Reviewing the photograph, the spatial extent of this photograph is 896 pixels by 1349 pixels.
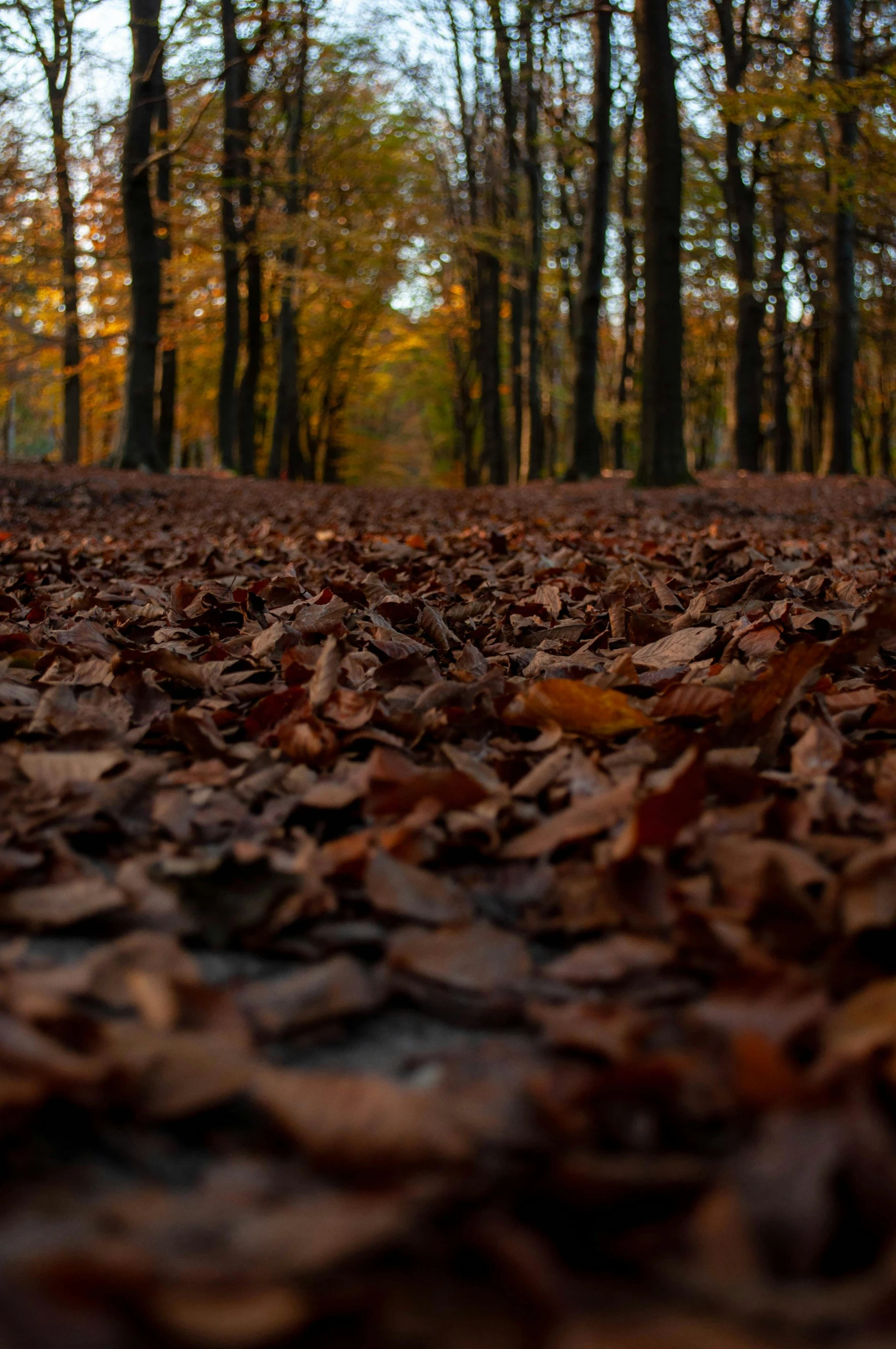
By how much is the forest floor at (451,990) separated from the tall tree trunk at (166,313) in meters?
16.8

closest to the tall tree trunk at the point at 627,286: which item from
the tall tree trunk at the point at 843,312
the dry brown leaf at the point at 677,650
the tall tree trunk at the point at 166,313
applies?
the tall tree trunk at the point at 843,312

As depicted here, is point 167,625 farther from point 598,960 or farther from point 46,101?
point 46,101

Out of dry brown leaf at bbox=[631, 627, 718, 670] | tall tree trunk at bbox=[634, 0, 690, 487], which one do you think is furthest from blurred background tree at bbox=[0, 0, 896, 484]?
dry brown leaf at bbox=[631, 627, 718, 670]

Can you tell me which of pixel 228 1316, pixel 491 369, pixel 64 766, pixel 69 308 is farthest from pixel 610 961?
pixel 69 308

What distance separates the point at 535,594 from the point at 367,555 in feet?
4.78

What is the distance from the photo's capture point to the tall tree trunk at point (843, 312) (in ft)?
45.1

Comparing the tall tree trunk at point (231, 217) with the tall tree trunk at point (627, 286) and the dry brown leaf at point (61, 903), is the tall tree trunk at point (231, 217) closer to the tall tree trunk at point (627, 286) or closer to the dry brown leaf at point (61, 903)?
the tall tree trunk at point (627, 286)

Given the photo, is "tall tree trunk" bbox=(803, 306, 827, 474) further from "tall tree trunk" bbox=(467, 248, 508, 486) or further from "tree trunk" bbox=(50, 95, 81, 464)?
"tree trunk" bbox=(50, 95, 81, 464)

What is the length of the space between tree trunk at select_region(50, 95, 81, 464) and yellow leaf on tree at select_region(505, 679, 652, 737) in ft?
Answer: 61.4

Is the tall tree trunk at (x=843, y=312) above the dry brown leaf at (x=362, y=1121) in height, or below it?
above

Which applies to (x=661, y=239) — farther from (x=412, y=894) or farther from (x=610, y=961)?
(x=610, y=961)

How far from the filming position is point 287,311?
61.5 ft

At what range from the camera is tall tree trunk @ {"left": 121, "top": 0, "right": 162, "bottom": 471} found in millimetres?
14070

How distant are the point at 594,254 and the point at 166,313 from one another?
29.5 feet
